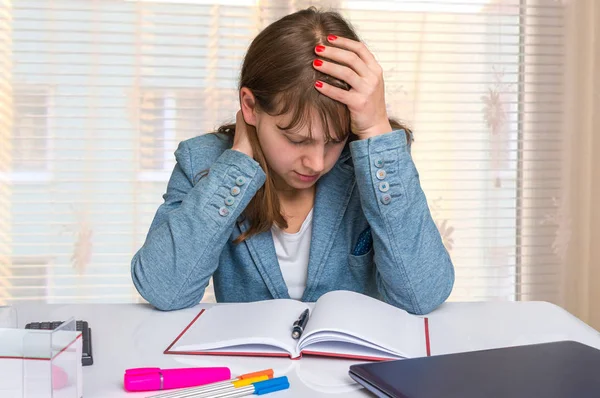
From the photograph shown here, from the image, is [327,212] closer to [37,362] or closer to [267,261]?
[267,261]

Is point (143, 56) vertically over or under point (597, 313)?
over

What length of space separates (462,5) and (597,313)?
1144 millimetres

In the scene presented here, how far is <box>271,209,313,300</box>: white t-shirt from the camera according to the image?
131 cm

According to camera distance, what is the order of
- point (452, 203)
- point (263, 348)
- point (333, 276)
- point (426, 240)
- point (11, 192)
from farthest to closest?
point (452, 203)
point (11, 192)
point (333, 276)
point (426, 240)
point (263, 348)

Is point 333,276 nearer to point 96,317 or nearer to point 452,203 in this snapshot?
point 96,317

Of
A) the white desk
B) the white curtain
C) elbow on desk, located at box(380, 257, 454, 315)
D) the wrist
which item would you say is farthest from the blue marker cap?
the white curtain

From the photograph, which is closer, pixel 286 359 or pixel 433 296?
pixel 286 359

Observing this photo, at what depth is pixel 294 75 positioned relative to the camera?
110 cm

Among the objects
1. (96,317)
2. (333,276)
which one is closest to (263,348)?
(96,317)

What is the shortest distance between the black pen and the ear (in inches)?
15.7

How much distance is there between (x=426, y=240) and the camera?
1122mm

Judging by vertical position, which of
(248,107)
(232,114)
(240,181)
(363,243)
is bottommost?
(363,243)

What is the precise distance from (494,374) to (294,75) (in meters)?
0.59

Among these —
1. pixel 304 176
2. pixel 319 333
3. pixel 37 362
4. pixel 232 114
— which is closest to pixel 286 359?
pixel 319 333
